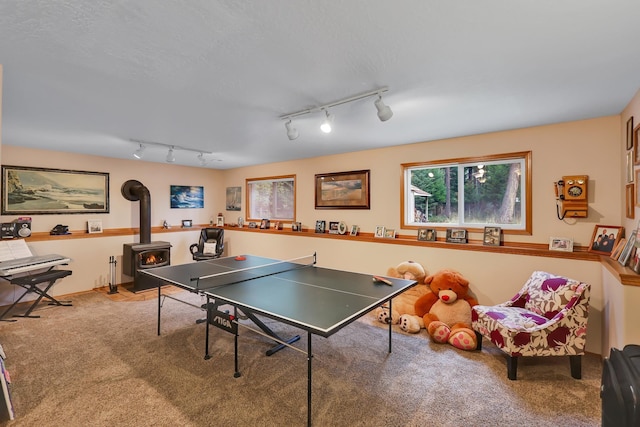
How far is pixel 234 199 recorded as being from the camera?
7113 millimetres

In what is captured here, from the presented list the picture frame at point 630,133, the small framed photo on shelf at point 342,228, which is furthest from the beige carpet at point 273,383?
the picture frame at point 630,133

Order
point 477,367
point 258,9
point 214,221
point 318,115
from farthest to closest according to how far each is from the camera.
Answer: point 214,221 → point 318,115 → point 477,367 → point 258,9

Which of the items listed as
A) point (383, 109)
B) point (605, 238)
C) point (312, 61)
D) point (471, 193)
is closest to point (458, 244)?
point (471, 193)

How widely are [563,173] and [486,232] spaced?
1044mm

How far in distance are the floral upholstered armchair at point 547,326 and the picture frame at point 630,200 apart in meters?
0.82

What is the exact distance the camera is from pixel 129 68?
203 centimetres

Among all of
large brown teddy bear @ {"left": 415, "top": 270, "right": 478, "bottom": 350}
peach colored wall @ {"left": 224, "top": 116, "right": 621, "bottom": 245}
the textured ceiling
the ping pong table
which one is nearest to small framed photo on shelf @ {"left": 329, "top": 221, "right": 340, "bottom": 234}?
peach colored wall @ {"left": 224, "top": 116, "right": 621, "bottom": 245}

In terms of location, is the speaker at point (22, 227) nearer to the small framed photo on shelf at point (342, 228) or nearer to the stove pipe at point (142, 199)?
the stove pipe at point (142, 199)

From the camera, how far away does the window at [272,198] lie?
20.0 feet

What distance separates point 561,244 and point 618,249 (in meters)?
0.47

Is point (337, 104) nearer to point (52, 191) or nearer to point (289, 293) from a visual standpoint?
point (289, 293)

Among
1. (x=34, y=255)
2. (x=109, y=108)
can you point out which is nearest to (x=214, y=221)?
(x=34, y=255)

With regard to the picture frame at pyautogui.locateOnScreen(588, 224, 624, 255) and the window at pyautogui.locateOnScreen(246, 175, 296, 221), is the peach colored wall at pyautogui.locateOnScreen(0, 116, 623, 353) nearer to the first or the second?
the picture frame at pyautogui.locateOnScreen(588, 224, 624, 255)

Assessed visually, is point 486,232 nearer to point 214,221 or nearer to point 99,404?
point 99,404
